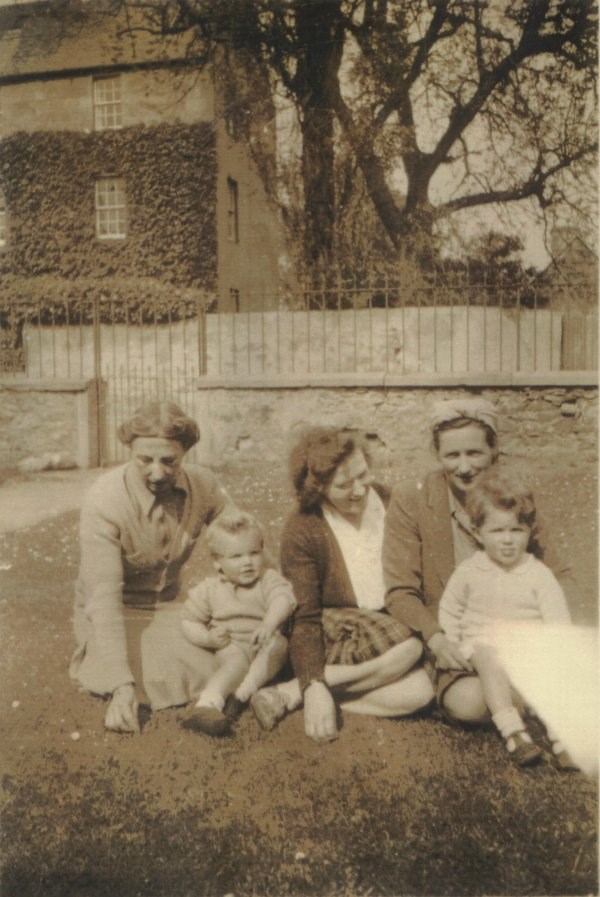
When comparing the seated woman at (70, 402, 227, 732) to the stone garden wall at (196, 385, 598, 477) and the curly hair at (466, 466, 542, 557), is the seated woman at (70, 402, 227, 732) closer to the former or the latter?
the stone garden wall at (196, 385, 598, 477)

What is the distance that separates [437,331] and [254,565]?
4.05 ft

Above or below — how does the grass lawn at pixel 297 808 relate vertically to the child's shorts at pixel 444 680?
below

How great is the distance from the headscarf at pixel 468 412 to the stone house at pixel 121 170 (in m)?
0.90

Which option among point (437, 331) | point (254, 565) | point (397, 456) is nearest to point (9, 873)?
point (254, 565)

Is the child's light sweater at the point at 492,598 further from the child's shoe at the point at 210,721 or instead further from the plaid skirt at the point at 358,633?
the child's shoe at the point at 210,721

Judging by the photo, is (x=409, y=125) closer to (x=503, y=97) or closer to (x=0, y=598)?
(x=503, y=97)

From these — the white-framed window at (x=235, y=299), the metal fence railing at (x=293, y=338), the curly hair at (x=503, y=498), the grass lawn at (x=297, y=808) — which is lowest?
the grass lawn at (x=297, y=808)

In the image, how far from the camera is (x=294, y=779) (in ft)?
11.2

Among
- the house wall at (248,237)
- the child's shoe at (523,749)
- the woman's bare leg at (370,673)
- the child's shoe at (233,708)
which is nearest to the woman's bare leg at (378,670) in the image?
the woman's bare leg at (370,673)

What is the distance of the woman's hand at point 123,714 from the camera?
3.52 metres

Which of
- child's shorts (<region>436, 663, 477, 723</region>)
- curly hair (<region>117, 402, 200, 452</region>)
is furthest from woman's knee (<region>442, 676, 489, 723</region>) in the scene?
curly hair (<region>117, 402, 200, 452</region>)

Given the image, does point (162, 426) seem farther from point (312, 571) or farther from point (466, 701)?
point (466, 701)

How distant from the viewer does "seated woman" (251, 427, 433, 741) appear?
11.4 feet

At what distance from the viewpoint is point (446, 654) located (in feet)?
11.1
